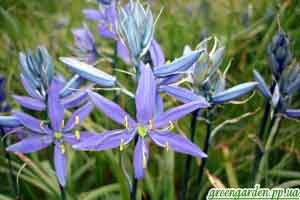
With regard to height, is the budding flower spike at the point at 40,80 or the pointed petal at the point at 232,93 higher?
the budding flower spike at the point at 40,80

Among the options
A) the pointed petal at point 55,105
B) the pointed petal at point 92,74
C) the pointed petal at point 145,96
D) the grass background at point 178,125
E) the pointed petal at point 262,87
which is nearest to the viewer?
the pointed petal at point 145,96

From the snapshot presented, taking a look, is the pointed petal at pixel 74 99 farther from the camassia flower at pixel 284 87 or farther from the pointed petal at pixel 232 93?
the camassia flower at pixel 284 87

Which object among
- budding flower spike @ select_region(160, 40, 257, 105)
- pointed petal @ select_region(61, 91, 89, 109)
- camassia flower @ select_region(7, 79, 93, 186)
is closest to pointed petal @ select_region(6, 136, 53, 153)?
camassia flower @ select_region(7, 79, 93, 186)

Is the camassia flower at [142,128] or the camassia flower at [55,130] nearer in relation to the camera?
the camassia flower at [142,128]

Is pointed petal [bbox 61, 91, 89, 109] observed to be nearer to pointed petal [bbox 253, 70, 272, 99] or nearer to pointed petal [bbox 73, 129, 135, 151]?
pointed petal [bbox 73, 129, 135, 151]

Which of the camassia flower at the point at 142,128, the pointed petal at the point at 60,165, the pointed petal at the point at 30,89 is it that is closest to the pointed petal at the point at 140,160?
the camassia flower at the point at 142,128

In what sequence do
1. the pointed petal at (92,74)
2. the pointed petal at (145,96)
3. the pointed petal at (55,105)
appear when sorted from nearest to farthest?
the pointed petal at (145,96) < the pointed petal at (92,74) < the pointed petal at (55,105)

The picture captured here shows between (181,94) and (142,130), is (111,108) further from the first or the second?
(181,94)
